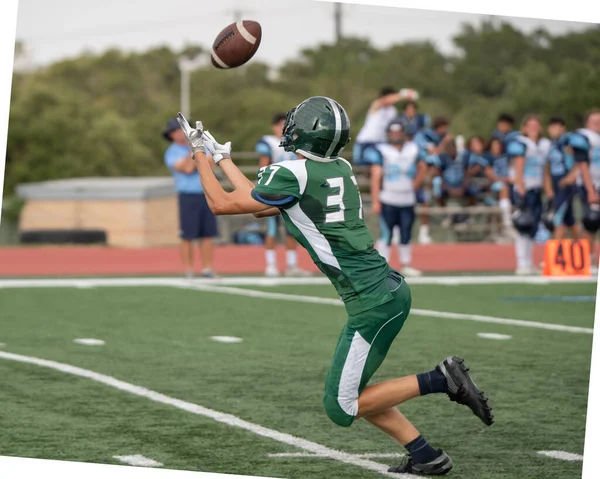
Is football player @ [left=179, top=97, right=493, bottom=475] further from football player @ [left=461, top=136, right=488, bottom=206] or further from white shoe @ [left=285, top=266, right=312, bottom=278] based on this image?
football player @ [left=461, top=136, right=488, bottom=206]

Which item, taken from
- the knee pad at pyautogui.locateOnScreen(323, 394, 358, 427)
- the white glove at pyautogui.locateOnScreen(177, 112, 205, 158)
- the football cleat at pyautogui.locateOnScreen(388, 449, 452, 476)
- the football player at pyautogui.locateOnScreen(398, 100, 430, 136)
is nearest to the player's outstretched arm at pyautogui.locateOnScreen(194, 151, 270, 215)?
the white glove at pyautogui.locateOnScreen(177, 112, 205, 158)

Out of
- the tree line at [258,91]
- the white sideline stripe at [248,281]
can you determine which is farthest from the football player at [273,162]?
the tree line at [258,91]

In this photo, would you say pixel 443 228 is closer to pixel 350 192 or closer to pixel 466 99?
pixel 350 192

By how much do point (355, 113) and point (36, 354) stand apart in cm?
3286

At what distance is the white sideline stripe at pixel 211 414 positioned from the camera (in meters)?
5.18

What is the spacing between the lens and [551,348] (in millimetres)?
8422

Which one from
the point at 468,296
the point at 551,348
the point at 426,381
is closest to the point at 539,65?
the point at 468,296

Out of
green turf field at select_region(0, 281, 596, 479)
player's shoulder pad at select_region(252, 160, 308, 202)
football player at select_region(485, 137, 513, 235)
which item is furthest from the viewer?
football player at select_region(485, 137, 513, 235)

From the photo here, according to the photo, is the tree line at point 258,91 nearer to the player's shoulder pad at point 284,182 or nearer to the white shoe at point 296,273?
the white shoe at point 296,273

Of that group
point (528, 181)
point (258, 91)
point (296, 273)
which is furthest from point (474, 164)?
point (258, 91)

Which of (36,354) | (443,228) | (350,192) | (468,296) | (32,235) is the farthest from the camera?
(443,228)

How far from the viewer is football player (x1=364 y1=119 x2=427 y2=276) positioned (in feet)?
45.3

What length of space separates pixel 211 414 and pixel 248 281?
7.22 meters

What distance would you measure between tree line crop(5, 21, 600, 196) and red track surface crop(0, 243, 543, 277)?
26.5ft
